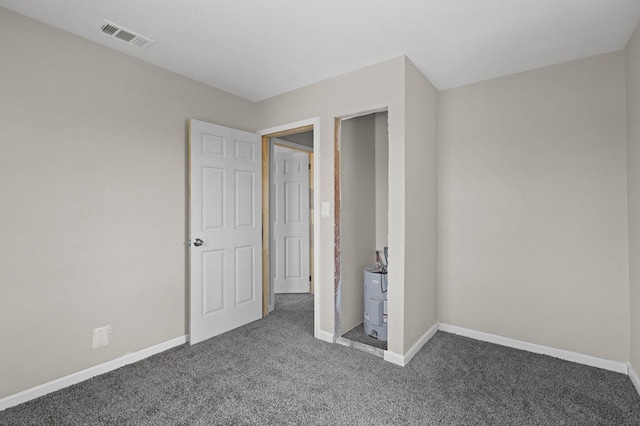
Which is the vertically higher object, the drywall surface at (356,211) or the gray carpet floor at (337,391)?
the drywall surface at (356,211)

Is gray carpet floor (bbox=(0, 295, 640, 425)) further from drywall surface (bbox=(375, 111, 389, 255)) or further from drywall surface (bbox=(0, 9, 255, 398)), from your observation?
drywall surface (bbox=(375, 111, 389, 255))

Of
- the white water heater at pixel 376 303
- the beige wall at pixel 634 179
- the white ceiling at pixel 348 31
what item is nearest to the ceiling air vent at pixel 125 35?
the white ceiling at pixel 348 31

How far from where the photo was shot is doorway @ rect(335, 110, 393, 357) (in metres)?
3.01

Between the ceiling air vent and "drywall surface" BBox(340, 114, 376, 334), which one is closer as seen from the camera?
the ceiling air vent

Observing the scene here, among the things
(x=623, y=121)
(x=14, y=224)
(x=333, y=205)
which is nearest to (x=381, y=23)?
(x=333, y=205)

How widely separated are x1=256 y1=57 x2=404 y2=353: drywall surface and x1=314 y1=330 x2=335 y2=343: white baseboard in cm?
3

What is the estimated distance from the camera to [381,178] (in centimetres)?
362

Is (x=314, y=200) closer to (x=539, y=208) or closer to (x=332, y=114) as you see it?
(x=332, y=114)

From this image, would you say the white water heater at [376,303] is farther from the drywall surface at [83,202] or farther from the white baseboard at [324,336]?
the drywall surface at [83,202]

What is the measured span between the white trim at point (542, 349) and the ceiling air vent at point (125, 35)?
3678 millimetres

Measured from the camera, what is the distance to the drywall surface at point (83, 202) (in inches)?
81.0

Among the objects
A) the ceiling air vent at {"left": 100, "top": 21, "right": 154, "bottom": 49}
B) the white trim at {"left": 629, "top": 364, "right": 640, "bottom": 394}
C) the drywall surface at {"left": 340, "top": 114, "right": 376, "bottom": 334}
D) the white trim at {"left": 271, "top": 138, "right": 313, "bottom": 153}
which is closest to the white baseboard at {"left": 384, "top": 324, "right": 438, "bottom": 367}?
the drywall surface at {"left": 340, "top": 114, "right": 376, "bottom": 334}

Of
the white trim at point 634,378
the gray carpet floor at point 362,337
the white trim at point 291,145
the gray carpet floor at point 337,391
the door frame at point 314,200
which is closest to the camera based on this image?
the gray carpet floor at point 337,391

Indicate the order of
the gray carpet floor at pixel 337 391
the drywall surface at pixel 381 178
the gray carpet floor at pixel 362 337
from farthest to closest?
the drywall surface at pixel 381 178 → the gray carpet floor at pixel 362 337 → the gray carpet floor at pixel 337 391
